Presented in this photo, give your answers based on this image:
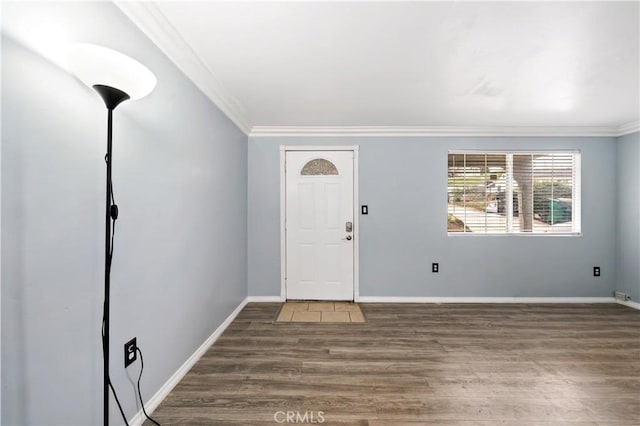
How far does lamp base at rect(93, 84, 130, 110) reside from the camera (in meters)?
1.02

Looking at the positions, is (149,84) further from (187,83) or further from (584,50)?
(584,50)

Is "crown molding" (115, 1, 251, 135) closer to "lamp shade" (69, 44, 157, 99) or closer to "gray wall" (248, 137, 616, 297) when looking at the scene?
"lamp shade" (69, 44, 157, 99)

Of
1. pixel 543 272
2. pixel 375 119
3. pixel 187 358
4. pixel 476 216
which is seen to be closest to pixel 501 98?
pixel 375 119

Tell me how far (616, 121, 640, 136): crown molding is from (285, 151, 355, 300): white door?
11.3ft

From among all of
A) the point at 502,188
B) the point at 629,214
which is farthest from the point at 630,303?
the point at 502,188

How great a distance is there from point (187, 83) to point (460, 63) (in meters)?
2.02

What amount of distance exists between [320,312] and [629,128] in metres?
4.50

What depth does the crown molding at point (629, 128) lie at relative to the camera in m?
3.39

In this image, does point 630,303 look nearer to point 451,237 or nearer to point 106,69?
point 451,237

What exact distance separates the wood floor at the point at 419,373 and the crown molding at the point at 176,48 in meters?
2.23

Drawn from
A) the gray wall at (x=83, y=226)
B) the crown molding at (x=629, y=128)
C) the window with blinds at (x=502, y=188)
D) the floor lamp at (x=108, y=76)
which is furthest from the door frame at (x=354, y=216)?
the crown molding at (x=629, y=128)

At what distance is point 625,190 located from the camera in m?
3.57

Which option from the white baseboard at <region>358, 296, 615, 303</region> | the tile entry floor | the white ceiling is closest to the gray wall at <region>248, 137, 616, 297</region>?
the white baseboard at <region>358, 296, 615, 303</region>

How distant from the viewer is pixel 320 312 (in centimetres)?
334
